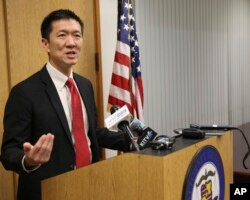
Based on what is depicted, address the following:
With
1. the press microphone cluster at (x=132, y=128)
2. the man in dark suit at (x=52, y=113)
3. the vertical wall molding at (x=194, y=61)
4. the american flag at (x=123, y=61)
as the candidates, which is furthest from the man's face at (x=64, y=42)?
the vertical wall molding at (x=194, y=61)

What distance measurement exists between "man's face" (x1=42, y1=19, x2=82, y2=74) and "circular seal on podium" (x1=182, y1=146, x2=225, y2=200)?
70 centimetres

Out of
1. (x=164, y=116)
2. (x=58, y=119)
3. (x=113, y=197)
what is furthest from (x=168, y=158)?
(x=164, y=116)

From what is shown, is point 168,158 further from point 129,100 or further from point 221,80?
point 221,80

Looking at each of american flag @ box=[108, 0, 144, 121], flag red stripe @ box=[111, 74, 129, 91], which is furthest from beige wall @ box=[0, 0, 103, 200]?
flag red stripe @ box=[111, 74, 129, 91]

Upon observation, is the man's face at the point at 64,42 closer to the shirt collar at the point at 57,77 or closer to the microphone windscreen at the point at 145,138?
the shirt collar at the point at 57,77

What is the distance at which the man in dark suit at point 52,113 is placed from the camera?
4.40 ft

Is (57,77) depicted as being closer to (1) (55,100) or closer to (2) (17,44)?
(1) (55,100)

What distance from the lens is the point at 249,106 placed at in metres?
5.32

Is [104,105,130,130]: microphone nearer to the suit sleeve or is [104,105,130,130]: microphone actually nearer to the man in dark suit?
the man in dark suit

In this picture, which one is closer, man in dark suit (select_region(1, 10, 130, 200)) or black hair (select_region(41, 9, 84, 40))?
man in dark suit (select_region(1, 10, 130, 200))

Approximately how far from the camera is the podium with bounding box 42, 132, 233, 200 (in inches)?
35.4

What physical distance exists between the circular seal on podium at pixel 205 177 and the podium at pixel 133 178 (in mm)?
18

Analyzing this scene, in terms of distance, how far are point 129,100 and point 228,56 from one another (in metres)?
2.44

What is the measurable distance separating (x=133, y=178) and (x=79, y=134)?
1.84ft
